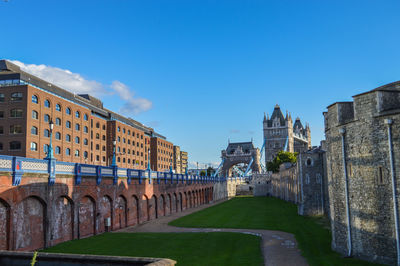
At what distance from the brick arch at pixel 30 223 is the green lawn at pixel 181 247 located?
107 cm

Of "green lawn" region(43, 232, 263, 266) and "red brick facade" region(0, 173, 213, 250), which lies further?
"red brick facade" region(0, 173, 213, 250)


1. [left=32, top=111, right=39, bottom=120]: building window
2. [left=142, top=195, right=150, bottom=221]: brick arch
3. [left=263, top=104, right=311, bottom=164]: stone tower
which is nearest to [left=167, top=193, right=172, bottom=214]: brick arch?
[left=142, top=195, right=150, bottom=221]: brick arch

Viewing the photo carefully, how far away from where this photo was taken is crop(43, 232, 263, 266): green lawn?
20392 millimetres

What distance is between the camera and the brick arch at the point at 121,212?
113 feet

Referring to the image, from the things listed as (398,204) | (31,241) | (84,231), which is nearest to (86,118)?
(84,231)

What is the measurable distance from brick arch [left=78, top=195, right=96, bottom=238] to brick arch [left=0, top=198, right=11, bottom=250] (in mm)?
7491

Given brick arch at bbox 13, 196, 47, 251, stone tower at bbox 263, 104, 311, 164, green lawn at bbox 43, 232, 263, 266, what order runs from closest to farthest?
green lawn at bbox 43, 232, 263, 266 → brick arch at bbox 13, 196, 47, 251 → stone tower at bbox 263, 104, 311, 164

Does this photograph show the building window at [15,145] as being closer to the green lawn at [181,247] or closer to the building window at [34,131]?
the building window at [34,131]

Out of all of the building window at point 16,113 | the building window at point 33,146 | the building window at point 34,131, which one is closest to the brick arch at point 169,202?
the building window at point 33,146

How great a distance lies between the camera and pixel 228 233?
30.0 meters

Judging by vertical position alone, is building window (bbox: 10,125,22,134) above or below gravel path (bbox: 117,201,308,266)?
above

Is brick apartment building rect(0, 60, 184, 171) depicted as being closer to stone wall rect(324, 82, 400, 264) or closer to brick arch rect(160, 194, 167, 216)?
brick arch rect(160, 194, 167, 216)

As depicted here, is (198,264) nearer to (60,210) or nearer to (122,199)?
(60,210)

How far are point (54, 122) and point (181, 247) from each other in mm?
54282
